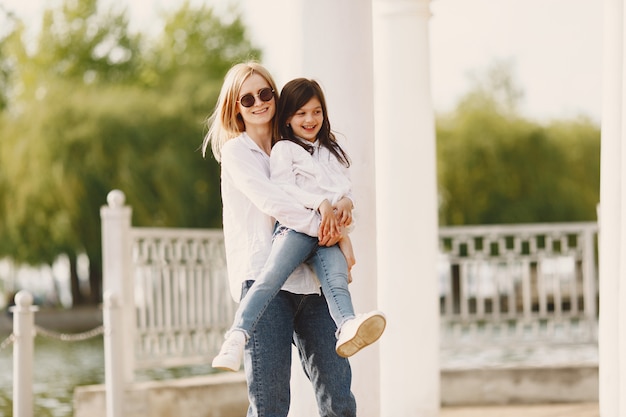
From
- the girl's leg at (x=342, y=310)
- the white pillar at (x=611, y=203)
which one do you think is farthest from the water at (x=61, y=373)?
the girl's leg at (x=342, y=310)

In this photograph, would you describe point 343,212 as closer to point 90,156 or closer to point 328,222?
point 328,222

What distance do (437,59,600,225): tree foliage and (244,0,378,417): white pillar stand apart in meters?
28.7

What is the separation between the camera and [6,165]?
28828 millimetres

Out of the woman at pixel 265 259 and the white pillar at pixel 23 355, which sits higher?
the woman at pixel 265 259

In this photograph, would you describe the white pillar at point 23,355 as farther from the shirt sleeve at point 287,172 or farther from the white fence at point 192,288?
the shirt sleeve at point 287,172

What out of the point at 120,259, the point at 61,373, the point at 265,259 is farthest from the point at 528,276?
the point at 61,373

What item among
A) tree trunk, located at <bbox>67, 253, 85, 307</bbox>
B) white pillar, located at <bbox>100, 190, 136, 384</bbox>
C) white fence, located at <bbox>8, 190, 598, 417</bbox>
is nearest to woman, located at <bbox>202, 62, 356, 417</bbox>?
white fence, located at <bbox>8, 190, 598, 417</bbox>

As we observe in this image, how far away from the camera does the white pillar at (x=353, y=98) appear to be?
5.00 meters

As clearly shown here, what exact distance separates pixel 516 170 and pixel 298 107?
30.3 m

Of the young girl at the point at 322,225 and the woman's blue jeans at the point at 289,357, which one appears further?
the woman's blue jeans at the point at 289,357

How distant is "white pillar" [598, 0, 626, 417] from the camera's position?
620cm

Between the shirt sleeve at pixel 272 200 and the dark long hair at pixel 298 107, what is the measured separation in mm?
223

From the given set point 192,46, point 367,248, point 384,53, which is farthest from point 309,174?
point 192,46

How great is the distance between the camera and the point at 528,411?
9.38 metres
